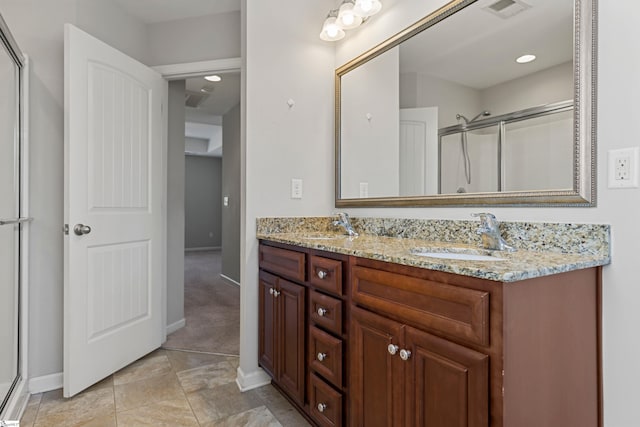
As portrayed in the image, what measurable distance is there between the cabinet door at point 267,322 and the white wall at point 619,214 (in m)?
1.36

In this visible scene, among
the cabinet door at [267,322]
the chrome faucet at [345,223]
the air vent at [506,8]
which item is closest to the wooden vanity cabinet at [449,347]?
the cabinet door at [267,322]

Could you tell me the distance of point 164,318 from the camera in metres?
2.68

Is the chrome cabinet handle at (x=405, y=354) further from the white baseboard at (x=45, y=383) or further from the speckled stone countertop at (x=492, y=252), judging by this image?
the white baseboard at (x=45, y=383)

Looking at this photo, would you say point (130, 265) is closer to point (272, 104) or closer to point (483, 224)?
point (272, 104)

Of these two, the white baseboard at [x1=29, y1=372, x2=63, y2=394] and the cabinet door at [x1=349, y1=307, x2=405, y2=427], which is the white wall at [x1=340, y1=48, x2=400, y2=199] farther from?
the white baseboard at [x1=29, y1=372, x2=63, y2=394]

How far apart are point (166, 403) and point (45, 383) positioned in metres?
0.76

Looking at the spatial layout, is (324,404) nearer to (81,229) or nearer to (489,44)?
(81,229)

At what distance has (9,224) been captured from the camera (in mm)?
1665

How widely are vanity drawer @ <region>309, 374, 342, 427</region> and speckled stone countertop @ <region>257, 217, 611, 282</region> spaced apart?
0.58 meters

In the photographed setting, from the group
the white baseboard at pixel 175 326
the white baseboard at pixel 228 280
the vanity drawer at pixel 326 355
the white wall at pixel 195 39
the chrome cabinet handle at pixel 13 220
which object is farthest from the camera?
the white baseboard at pixel 228 280

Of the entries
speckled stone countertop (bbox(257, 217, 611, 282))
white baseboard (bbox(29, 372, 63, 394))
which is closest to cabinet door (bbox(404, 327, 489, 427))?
speckled stone countertop (bbox(257, 217, 611, 282))

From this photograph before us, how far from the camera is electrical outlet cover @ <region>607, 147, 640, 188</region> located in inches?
39.8

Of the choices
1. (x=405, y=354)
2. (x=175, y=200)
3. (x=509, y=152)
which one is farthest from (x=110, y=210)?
(x=509, y=152)

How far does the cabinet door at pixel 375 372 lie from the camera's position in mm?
1088
